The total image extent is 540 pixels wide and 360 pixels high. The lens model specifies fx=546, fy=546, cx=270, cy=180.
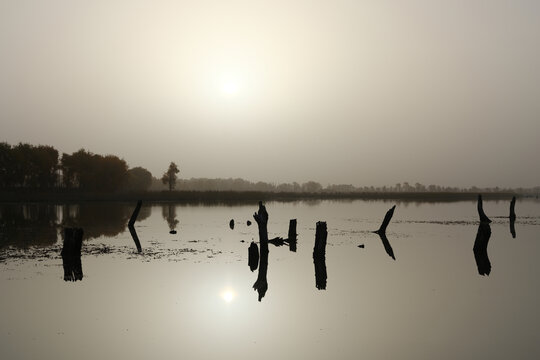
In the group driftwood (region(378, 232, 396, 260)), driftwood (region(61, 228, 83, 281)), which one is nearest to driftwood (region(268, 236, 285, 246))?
driftwood (region(378, 232, 396, 260))

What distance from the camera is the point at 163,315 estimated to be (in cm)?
1770

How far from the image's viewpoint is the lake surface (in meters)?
14.5

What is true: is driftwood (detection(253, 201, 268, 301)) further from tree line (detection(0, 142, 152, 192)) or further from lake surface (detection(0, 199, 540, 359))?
tree line (detection(0, 142, 152, 192))

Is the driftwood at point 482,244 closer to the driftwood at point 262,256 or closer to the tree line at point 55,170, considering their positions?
the driftwood at point 262,256

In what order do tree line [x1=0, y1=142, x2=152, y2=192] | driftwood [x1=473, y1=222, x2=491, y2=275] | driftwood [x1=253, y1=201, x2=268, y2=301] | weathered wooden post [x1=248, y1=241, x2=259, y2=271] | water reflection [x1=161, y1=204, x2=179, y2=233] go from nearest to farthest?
driftwood [x1=253, y1=201, x2=268, y2=301] < weathered wooden post [x1=248, y1=241, x2=259, y2=271] < driftwood [x1=473, y1=222, x2=491, y2=275] < water reflection [x1=161, y1=204, x2=179, y2=233] < tree line [x1=0, y1=142, x2=152, y2=192]

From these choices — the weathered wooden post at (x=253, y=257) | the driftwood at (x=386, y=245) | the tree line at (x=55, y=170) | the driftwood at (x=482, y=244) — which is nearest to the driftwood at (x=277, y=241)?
the driftwood at (x=386, y=245)

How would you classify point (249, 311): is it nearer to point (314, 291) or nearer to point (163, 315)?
point (163, 315)

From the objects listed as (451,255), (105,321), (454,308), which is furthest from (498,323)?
(451,255)

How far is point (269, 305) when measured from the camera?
19359 millimetres

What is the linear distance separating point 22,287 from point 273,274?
35.8ft

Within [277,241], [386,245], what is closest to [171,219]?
[277,241]

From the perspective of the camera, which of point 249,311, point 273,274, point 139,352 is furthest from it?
point 273,274

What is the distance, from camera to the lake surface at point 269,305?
14.5 meters

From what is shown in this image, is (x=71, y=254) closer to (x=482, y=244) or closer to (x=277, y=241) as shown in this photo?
(x=277, y=241)
